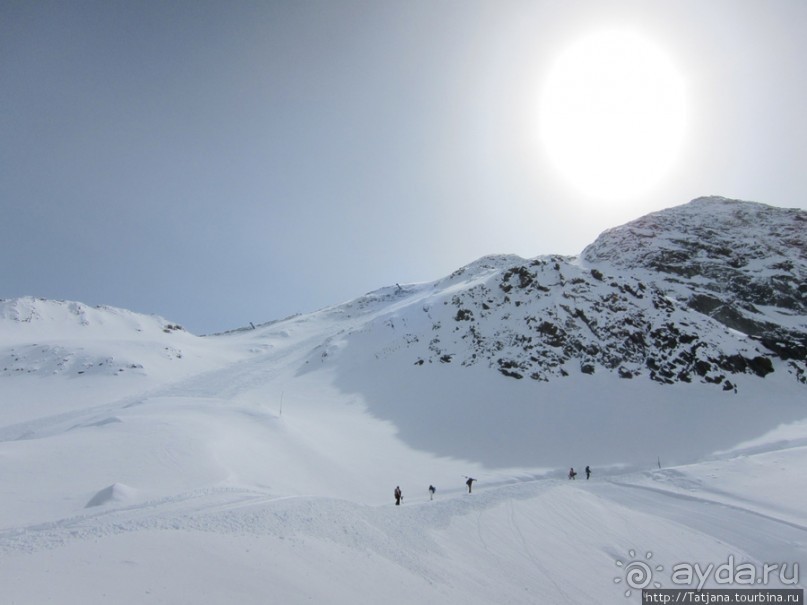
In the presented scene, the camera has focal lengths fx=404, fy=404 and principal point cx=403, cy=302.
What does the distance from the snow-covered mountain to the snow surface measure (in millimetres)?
129

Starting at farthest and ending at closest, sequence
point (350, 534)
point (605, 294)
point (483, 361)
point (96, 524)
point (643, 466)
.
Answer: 1. point (605, 294)
2. point (483, 361)
3. point (643, 466)
4. point (350, 534)
5. point (96, 524)

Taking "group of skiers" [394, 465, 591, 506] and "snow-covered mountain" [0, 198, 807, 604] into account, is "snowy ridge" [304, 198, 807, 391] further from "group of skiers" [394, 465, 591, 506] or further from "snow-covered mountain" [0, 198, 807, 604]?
"group of skiers" [394, 465, 591, 506]

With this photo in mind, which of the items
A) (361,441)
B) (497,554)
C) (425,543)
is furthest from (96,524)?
(361,441)

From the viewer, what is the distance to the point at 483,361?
48438mm

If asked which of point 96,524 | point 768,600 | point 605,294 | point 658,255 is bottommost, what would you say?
point 768,600

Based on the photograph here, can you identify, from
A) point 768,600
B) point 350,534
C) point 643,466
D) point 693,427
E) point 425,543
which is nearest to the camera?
point 768,600

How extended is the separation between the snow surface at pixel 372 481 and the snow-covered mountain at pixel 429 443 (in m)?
0.13

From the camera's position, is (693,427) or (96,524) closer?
(96,524)

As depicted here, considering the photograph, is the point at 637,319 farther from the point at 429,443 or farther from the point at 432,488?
the point at 432,488

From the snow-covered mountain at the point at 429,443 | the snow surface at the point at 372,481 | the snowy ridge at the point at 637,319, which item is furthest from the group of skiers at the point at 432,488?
the snowy ridge at the point at 637,319

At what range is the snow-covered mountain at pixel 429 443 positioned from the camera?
11023mm

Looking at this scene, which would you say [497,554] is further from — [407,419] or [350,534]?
[407,419]

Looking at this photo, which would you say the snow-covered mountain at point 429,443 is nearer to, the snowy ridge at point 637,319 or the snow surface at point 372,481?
the snow surface at point 372,481

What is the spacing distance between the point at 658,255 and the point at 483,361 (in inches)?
2265
